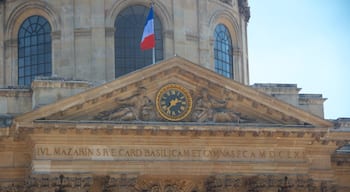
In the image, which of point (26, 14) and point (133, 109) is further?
point (26, 14)

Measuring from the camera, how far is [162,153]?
4894cm

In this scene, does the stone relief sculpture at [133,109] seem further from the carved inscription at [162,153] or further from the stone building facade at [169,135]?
the carved inscription at [162,153]

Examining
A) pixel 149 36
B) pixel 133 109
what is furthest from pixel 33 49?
pixel 133 109

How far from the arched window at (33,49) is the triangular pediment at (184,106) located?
11.0 metres

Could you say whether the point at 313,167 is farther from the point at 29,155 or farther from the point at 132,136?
the point at 29,155

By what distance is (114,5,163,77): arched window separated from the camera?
5803cm

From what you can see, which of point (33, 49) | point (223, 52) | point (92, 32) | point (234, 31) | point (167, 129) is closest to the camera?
point (167, 129)

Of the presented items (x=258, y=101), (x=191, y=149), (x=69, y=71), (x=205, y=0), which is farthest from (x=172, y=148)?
(x=205, y=0)

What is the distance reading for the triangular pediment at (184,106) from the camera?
47.7m

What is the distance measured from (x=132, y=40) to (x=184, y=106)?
10.3 meters

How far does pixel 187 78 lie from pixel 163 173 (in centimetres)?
438

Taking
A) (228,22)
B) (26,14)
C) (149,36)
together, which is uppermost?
(26,14)

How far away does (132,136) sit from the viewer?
48281 millimetres

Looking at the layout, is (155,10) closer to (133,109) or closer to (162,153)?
(133,109)
